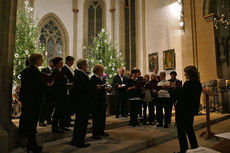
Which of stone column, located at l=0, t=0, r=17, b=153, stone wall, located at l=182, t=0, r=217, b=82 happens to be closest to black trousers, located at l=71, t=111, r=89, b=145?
stone column, located at l=0, t=0, r=17, b=153

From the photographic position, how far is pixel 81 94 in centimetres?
315

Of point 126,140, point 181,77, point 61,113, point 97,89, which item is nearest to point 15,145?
point 61,113

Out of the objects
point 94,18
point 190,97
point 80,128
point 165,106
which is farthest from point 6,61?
→ point 94,18

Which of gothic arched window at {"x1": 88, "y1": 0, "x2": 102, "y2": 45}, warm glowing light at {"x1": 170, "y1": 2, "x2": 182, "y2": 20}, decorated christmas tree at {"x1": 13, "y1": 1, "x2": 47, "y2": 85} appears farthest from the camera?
gothic arched window at {"x1": 88, "y1": 0, "x2": 102, "y2": 45}

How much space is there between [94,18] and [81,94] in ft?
44.8

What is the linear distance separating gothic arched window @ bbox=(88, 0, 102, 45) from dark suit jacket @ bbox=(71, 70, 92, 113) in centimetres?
1263

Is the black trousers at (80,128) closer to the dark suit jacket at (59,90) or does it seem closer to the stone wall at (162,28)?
the dark suit jacket at (59,90)

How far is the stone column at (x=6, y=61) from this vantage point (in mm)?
2855

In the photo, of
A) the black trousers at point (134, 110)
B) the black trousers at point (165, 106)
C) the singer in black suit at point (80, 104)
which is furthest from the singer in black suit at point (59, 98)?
the black trousers at point (165, 106)

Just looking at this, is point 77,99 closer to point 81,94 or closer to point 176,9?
point 81,94

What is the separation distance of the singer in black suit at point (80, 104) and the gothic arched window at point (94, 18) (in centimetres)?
1264

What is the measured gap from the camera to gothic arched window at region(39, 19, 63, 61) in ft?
47.5

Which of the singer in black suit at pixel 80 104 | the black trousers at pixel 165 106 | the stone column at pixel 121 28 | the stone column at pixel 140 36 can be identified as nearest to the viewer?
the singer in black suit at pixel 80 104

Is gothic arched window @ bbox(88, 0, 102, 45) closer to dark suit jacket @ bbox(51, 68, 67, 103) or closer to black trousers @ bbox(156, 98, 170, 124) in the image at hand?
black trousers @ bbox(156, 98, 170, 124)
